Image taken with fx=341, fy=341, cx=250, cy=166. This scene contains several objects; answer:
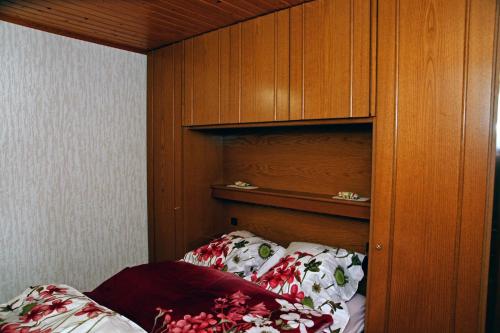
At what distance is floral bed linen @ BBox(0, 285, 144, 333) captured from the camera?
146 cm

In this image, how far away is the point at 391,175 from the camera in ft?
5.97

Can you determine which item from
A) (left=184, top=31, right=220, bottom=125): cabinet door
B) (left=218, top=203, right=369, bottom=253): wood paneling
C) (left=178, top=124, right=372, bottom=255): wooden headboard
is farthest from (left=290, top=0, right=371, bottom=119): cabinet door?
(left=218, top=203, right=369, bottom=253): wood paneling

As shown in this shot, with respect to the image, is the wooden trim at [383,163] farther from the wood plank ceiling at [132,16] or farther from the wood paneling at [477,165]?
the wood plank ceiling at [132,16]

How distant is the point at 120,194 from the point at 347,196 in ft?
6.80

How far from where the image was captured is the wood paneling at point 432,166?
1.57 meters

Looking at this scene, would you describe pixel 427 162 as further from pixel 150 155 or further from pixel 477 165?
pixel 150 155

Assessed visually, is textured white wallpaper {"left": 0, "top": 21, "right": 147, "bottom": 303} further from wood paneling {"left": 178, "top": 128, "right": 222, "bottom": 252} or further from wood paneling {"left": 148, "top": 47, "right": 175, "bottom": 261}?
wood paneling {"left": 178, "top": 128, "right": 222, "bottom": 252}

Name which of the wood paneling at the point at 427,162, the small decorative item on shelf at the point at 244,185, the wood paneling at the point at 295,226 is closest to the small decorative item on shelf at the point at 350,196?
the wood paneling at the point at 295,226

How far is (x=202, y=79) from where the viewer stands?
277cm

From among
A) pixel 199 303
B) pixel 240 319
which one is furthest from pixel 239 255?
pixel 240 319

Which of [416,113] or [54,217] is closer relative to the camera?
[416,113]

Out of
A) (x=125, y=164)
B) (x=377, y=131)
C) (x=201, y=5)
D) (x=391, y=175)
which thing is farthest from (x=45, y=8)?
(x=391, y=175)

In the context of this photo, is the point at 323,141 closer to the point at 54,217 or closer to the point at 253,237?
the point at 253,237

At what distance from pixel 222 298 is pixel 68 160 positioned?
185 cm
